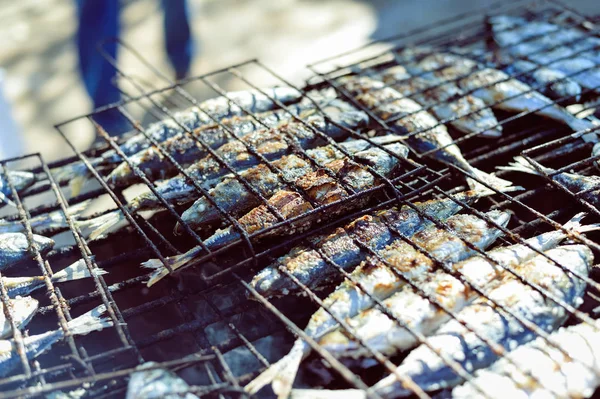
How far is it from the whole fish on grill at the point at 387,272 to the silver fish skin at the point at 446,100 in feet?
3.52

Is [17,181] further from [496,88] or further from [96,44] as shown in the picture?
[496,88]

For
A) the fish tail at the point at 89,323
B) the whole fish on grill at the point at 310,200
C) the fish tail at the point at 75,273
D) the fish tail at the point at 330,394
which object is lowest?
the fish tail at the point at 330,394

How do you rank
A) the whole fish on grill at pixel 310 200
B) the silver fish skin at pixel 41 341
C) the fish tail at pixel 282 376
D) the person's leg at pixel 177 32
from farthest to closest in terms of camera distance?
the person's leg at pixel 177 32
the whole fish on grill at pixel 310 200
the silver fish skin at pixel 41 341
the fish tail at pixel 282 376

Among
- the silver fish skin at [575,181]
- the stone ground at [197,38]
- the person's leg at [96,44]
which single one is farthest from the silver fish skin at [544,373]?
the person's leg at [96,44]

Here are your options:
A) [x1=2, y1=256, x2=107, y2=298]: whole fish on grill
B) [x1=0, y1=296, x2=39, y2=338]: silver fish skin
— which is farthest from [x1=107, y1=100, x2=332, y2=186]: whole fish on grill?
[x1=0, y1=296, x2=39, y2=338]: silver fish skin

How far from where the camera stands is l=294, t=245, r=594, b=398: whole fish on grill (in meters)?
2.27

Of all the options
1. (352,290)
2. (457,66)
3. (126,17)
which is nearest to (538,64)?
(457,66)

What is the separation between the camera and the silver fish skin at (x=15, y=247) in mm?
3160

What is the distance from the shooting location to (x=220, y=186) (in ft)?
10.8

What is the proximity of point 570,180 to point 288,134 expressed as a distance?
70.1 inches

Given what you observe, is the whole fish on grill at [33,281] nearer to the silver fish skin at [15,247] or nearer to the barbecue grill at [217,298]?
the barbecue grill at [217,298]

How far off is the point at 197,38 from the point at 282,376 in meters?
6.20

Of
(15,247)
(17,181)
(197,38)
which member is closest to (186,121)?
(17,181)

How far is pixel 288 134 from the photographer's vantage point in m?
3.71
